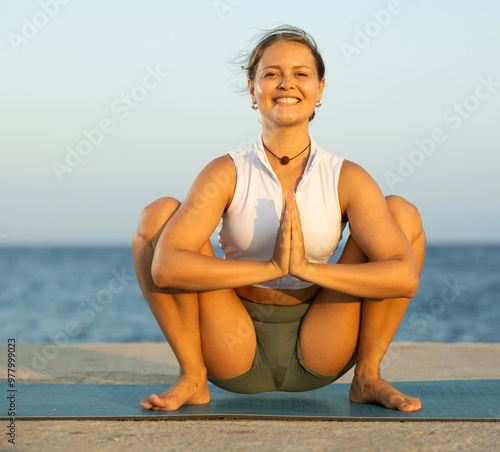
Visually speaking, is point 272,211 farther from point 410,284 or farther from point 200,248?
point 410,284

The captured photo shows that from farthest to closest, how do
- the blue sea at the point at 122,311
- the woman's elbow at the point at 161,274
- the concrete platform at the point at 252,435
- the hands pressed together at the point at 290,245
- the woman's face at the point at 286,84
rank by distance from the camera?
the blue sea at the point at 122,311 < the woman's face at the point at 286,84 < the woman's elbow at the point at 161,274 < the hands pressed together at the point at 290,245 < the concrete platform at the point at 252,435

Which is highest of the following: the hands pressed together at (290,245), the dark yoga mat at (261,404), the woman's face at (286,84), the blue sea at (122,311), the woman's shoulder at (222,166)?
the woman's face at (286,84)

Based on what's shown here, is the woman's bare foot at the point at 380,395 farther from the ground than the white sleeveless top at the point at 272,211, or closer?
closer

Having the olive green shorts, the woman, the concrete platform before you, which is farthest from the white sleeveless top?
the concrete platform

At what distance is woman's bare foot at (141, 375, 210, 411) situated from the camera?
2.90m

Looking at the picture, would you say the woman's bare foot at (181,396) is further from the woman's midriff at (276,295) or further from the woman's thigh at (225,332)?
the woman's midriff at (276,295)

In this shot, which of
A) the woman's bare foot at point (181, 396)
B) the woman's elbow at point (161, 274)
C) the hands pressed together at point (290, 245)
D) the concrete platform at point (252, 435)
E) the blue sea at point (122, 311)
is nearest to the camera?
the concrete platform at point (252, 435)

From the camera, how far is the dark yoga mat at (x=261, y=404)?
2822 millimetres

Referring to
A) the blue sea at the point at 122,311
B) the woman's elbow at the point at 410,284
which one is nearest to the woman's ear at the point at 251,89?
the woman's elbow at the point at 410,284

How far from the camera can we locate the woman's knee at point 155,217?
2961mm

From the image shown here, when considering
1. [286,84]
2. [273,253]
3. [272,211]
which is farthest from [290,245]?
[286,84]

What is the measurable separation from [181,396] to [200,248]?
0.67 metres

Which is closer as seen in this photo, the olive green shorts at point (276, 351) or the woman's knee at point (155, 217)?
the woman's knee at point (155, 217)

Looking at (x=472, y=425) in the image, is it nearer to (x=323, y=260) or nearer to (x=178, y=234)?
(x=323, y=260)
